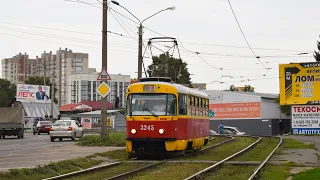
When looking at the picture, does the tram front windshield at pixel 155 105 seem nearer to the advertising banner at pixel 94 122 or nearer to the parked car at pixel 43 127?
the advertising banner at pixel 94 122

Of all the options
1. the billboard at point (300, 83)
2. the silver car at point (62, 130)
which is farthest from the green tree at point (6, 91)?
the silver car at point (62, 130)

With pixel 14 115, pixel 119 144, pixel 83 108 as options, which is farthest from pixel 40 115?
pixel 119 144

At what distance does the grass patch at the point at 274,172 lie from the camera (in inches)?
578

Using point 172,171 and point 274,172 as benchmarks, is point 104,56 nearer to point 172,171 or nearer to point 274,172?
point 172,171

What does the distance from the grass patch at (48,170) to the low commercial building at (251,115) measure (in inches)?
2424

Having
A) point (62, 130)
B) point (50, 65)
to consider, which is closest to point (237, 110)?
point (62, 130)

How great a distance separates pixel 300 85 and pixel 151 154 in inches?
1372

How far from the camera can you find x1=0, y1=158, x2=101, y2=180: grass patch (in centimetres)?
1411

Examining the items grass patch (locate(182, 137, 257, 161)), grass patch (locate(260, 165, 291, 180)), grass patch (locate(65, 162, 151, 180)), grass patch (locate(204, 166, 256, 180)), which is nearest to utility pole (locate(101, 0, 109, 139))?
grass patch (locate(182, 137, 257, 161))

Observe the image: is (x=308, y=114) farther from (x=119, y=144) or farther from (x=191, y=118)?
(x=191, y=118)

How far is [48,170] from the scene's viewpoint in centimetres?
1555

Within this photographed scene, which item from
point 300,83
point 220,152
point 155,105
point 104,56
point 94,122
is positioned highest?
point 104,56

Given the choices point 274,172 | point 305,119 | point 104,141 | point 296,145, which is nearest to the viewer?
point 274,172

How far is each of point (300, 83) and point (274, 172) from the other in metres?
39.7
